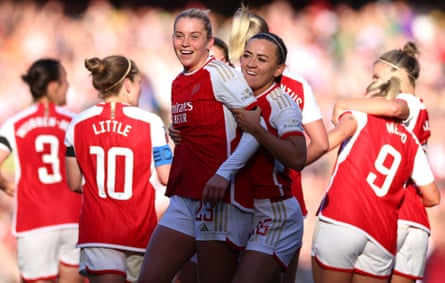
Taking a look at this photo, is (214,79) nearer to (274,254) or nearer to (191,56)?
(191,56)

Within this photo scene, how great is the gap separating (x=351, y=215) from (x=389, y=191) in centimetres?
33

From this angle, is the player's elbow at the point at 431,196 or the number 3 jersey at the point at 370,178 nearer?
the number 3 jersey at the point at 370,178

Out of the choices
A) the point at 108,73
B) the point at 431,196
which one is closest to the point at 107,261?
the point at 108,73

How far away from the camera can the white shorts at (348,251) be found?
6.18 metres

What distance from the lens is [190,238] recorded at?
5348 mm

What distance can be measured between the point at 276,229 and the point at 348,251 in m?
1.24

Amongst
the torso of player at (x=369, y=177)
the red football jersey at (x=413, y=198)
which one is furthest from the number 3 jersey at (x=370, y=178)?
the red football jersey at (x=413, y=198)

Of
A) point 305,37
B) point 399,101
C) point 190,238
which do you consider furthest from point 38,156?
point 305,37

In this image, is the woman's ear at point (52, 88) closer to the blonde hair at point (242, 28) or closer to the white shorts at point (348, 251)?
the blonde hair at point (242, 28)

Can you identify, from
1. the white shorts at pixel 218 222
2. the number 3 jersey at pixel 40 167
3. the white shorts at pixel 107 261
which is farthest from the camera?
the number 3 jersey at pixel 40 167

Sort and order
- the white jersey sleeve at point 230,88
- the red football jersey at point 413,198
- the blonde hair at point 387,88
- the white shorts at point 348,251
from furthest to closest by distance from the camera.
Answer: the red football jersey at point 413,198
the blonde hair at point 387,88
the white shorts at point 348,251
the white jersey sleeve at point 230,88

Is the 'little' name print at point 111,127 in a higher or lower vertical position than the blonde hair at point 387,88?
lower

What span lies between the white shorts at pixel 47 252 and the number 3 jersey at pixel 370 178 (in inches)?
89.6

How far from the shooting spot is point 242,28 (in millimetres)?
6129
